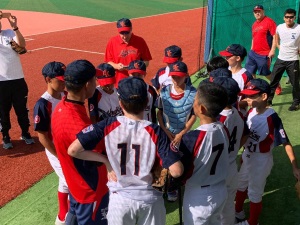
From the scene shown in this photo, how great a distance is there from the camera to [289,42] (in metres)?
8.17

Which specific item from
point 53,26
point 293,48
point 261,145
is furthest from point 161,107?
point 53,26

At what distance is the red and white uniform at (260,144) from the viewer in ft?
13.7

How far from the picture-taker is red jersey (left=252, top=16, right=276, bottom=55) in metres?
9.13

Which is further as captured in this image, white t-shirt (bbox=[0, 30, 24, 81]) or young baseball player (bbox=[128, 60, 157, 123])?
white t-shirt (bbox=[0, 30, 24, 81])

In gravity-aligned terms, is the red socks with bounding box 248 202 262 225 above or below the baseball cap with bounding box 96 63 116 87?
below

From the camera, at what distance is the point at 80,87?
3.32m

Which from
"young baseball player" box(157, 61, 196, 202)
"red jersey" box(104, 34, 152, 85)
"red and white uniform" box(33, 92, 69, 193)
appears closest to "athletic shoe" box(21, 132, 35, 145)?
"red jersey" box(104, 34, 152, 85)

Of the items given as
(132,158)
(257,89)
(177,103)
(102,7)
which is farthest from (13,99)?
(102,7)

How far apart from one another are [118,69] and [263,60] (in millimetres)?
4599

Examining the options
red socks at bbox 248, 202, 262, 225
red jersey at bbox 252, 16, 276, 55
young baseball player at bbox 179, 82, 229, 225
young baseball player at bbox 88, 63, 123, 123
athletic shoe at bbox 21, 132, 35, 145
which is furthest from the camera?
red jersey at bbox 252, 16, 276, 55

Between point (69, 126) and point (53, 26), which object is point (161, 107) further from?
point (53, 26)

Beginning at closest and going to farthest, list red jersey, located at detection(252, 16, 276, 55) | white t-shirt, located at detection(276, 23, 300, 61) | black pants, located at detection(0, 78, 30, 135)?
black pants, located at detection(0, 78, 30, 135) → white t-shirt, located at detection(276, 23, 300, 61) → red jersey, located at detection(252, 16, 276, 55)

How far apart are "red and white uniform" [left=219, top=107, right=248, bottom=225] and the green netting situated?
27.7 ft

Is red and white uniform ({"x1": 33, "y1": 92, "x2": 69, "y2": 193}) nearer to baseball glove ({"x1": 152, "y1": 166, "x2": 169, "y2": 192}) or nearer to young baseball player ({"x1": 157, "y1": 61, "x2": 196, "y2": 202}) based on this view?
young baseball player ({"x1": 157, "y1": 61, "x2": 196, "y2": 202})
